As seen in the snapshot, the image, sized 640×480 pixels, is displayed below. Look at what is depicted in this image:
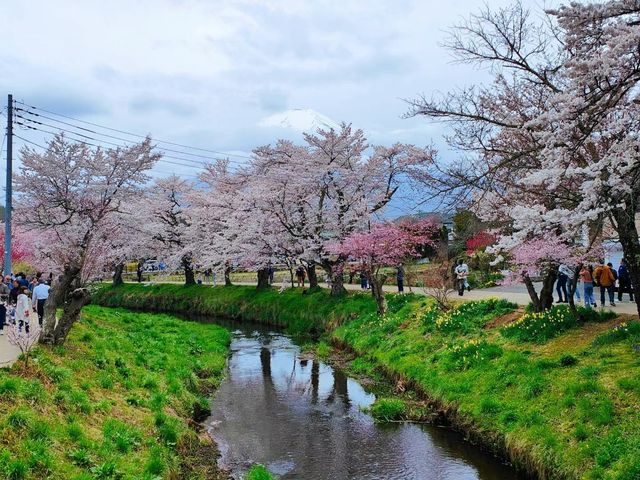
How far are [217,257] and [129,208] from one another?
6.23 meters

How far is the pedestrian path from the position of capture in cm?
1116

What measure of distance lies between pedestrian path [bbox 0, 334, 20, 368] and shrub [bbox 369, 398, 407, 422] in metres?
8.35

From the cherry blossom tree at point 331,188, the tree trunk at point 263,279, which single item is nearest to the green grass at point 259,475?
the cherry blossom tree at point 331,188

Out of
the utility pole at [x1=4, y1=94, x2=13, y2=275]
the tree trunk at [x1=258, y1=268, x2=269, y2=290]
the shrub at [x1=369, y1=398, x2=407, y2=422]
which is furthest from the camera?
the tree trunk at [x1=258, y1=268, x2=269, y2=290]

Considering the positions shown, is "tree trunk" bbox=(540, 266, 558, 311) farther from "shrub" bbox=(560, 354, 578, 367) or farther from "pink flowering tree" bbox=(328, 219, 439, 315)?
"pink flowering tree" bbox=(328, 219, 439, 315)

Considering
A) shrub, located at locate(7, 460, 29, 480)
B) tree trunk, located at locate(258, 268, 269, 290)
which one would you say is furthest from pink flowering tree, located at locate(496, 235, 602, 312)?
tree trunk, located at locate(258, 268, 269, 290)

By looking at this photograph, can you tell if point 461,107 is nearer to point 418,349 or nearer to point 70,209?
point 418,349

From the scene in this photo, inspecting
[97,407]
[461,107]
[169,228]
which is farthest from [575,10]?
[169,228]

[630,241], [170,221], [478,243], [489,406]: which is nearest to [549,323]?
[630,241]

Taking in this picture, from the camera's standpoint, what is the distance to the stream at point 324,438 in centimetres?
1054

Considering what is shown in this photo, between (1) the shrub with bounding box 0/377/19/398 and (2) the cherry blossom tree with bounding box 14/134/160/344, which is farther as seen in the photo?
(2) the cherry blossom tree with bounding box 14/134/160/344

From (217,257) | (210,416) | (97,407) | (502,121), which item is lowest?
(210,416)

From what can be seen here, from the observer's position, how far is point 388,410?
13.6m

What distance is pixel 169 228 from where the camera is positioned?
140ft
